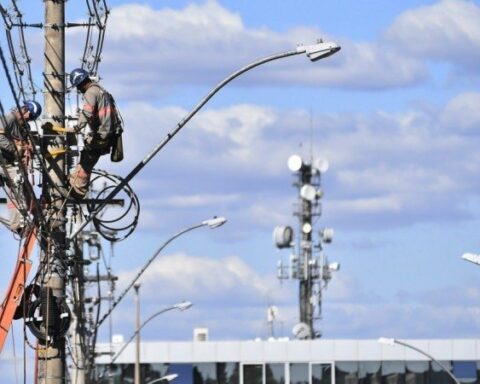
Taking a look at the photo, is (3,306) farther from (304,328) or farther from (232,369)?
(304,328)

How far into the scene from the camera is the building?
7425cm

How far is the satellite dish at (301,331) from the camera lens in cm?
8088

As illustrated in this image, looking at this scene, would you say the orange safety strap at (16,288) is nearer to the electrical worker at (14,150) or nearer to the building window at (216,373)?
the electrical worker at (14,150)

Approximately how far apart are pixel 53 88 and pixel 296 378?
175ft

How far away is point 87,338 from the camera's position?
4691cm

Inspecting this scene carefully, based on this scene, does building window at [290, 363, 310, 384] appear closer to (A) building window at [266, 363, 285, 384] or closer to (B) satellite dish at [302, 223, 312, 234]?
(A) building window at [266, 363, 285, 384]

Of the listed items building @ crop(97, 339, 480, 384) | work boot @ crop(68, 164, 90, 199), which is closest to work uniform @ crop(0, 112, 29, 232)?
work boot @ crop(68, 164, 90, 199)

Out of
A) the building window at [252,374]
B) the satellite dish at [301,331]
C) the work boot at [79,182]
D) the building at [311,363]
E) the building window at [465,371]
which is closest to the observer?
the work boot at [79,182]

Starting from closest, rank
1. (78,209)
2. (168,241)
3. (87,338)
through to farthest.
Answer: (78,209)
(168,241)
(87,338)

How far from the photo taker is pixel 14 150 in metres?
21.1

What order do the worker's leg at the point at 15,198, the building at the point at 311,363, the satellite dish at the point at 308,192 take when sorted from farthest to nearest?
the satellite dish at the point at 308,192, the building at the point at 311,363, the worker's leg at the point at 15,198

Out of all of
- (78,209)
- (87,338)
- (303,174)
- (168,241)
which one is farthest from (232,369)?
(78,209)

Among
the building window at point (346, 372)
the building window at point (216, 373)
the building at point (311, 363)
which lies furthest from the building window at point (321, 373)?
the building window at point (216, 373)

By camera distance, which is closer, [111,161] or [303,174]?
[111,161]
